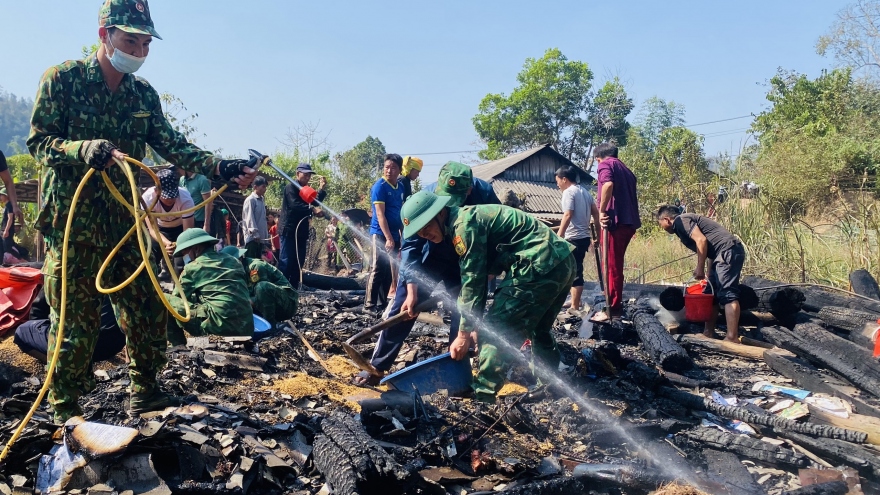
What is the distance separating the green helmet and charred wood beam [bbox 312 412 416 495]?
1.54m

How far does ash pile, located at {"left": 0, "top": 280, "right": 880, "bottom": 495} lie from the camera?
3.19m

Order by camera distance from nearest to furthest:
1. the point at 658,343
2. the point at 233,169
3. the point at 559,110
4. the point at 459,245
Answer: the point at 233,169 < the point at 459,245 < the point at 658,343 < the point at 559,110

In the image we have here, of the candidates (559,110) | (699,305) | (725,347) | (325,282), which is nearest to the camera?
(725,347)

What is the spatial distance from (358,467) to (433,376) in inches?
62.6

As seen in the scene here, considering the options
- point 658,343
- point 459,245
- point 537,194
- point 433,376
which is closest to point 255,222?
point 433,376

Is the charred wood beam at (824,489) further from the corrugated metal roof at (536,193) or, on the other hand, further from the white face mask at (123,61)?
the corrugated metal roof at (536,193)

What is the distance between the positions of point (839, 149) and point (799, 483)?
1978 centimetres

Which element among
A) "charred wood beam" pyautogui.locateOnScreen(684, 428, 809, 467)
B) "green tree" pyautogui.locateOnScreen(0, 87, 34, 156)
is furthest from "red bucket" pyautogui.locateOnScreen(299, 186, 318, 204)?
"green tree" pyautogui.locateOnScreen(0, 87, 34, 156)

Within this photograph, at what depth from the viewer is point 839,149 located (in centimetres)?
2027

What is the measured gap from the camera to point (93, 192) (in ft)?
11.8

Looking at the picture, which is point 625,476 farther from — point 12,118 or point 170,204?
point 12,118

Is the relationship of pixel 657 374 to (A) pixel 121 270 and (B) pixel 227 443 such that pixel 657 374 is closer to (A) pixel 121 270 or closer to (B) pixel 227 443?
(B) pixel 227 443

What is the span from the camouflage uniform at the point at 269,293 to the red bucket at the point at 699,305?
14.6 ft

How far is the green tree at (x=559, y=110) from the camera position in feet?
129
